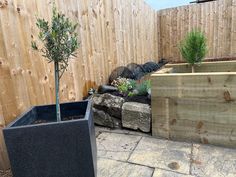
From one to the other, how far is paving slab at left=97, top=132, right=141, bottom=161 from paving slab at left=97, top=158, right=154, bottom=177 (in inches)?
3.8

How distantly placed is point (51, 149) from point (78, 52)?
1.51 metres

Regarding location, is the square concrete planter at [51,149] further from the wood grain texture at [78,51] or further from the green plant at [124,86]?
the green plant at [124,86]

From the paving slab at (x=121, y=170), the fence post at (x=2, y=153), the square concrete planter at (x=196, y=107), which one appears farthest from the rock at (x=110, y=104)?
the fence post at (x=2, y=153)

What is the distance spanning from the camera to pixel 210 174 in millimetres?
1493

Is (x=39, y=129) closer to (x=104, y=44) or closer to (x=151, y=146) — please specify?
(x=151, y=146)

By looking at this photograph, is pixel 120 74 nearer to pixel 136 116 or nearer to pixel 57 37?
pixel 136 116

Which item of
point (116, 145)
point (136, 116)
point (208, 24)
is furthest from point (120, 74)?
point (208, 24)

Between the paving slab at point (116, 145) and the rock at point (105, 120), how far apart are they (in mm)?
122

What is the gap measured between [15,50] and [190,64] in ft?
6.35

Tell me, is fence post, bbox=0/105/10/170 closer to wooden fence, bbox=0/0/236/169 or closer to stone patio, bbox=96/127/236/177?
wooden fence, bbox=0/0/236/169

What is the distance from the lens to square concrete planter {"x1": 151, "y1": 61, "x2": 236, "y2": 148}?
175 cm

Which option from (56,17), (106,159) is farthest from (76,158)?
(56,17)

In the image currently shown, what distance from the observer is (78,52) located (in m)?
2.41

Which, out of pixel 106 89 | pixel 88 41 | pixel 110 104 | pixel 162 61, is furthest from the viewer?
pixel 162 61
